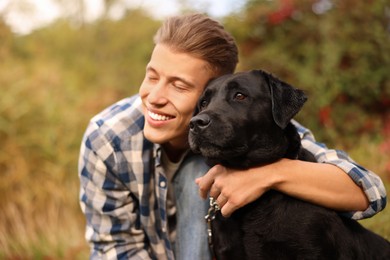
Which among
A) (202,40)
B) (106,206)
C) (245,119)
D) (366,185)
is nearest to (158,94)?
(202,40)

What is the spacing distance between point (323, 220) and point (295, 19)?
15.0 ft

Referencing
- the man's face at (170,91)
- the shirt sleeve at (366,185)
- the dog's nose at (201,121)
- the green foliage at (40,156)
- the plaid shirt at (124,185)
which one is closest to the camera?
the dog's nose at (201,121)

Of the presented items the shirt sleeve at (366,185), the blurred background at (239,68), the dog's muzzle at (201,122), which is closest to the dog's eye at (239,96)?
the dog's muzzle at (201,122)

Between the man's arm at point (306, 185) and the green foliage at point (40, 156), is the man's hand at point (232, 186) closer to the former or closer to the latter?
the man's arm at point (306, 185)

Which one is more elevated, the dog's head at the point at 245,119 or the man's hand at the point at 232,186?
the dog's head at the point at 245,119

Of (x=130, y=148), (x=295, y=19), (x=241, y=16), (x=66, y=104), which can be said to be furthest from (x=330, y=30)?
(x=130, y=148)

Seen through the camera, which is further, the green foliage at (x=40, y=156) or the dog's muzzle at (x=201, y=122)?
the green foliage at (x=40, y=156)

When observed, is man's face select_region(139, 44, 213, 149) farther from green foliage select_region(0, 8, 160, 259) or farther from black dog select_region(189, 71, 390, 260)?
green foliage select_region(0, 8, 160, 259)

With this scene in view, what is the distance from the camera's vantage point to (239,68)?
6379 millimetres

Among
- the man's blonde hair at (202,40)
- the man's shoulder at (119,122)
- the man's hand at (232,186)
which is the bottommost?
the man's hand at (232,186)

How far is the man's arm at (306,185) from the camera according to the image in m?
2.24

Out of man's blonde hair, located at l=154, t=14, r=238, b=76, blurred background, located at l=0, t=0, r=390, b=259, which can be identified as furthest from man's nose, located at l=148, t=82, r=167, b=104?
blurred background, located at l=0, t=0, r=390, b=259

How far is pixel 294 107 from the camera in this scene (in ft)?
7.43

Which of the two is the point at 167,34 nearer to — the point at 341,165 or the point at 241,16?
the point at 341,165
